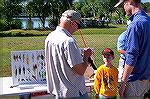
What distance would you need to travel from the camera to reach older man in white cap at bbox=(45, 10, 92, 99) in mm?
3398

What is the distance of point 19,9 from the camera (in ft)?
50.5

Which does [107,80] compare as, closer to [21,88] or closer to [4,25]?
[21,88]

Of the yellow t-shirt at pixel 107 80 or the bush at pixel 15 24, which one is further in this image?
the bush at pixel 15 24

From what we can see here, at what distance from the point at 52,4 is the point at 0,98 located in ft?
22.0

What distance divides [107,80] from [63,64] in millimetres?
Answer: 1339

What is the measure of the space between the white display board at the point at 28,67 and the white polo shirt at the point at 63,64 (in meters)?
1.89

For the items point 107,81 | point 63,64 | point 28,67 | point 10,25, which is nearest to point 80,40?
point 10,25

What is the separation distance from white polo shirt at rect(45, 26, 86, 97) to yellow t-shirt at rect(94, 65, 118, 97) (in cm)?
105

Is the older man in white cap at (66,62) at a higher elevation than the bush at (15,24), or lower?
lower

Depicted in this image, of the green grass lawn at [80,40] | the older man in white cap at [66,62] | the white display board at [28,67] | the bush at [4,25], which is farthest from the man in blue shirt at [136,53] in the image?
the bush at [4,25]

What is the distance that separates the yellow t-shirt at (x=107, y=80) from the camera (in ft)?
15.3

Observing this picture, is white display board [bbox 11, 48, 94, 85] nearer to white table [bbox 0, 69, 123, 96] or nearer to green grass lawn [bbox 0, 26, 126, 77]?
white table [bbox 0, 69, 123, 96]

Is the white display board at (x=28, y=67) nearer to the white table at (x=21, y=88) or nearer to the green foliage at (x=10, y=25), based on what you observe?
the white table at (x=21, y=88)

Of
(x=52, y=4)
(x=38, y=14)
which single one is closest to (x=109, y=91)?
(x=52, y=4)
